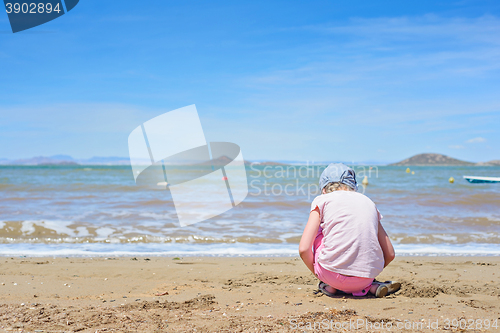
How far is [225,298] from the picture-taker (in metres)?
3.13

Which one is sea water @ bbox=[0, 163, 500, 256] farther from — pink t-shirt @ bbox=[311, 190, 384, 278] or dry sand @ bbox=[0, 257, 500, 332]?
pink t-shirt @ bbox=[311, 190, 384, 278]

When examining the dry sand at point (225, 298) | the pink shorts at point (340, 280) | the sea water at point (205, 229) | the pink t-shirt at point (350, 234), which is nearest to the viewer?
the dry sand at point (225, 298)

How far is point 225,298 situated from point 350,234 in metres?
1.25

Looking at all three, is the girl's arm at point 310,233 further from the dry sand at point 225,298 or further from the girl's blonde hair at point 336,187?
the dry sand at point 225,298

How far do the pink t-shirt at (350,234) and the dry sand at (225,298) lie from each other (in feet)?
1.07

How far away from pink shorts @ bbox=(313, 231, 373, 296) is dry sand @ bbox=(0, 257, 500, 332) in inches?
3.4

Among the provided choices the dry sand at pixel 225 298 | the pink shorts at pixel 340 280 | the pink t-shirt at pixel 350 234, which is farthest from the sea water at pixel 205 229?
the pink t-shirt at pixel 350 234

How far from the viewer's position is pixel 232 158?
976 cm

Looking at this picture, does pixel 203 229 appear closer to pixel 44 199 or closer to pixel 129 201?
pixel 129 201

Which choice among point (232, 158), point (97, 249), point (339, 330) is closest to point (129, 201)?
point (232, 158)

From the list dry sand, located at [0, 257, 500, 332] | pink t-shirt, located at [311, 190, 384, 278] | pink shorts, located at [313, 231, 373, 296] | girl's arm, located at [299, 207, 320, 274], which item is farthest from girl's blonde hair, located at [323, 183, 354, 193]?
dry sand, located at [0, 257, 500, 332]

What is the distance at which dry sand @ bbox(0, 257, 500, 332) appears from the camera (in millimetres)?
2412

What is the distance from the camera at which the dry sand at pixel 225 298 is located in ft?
7.91

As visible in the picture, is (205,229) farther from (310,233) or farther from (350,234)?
(350,234)
